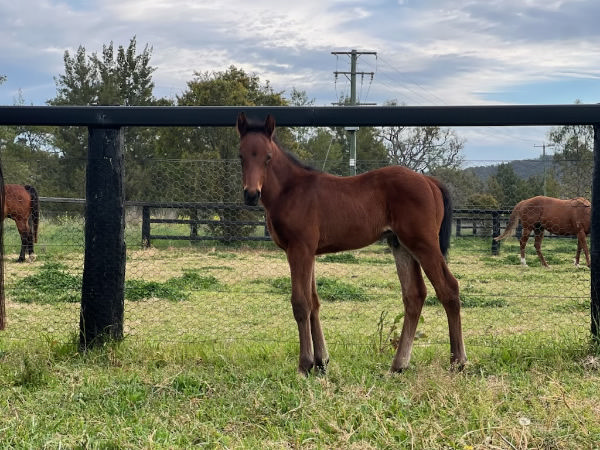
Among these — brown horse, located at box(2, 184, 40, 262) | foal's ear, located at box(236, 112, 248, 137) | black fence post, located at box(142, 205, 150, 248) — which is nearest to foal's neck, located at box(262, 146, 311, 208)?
foal's ear, located at box(236, 112, 248, 137)

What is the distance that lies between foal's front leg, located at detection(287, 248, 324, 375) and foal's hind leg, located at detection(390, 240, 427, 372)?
2.34 ft

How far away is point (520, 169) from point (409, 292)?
1934mm

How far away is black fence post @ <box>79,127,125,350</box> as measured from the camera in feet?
17.1

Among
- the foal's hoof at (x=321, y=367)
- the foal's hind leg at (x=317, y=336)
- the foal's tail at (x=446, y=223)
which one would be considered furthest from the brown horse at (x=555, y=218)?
the foal's hoof at (x=321, y=367)

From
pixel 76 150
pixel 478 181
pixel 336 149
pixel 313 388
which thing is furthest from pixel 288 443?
pixel 336 149

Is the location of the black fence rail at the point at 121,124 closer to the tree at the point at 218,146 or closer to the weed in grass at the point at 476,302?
the tree at the point at 218,146

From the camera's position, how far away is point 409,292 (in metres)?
4.75

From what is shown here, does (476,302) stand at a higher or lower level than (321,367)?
lower

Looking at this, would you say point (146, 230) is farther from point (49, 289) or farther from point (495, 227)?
point (495, 227)

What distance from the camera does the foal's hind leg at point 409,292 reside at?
4661 mm

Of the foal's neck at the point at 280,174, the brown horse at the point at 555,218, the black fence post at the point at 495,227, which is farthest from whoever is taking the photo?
the brown horse at the point at 555,218

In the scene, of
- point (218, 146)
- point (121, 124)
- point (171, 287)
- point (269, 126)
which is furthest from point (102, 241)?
point (218, 146)

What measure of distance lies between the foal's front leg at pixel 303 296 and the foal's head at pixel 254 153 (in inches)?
23.1

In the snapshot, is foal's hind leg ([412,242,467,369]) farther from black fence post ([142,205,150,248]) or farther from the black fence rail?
black fence post ([142,205,150,248])
